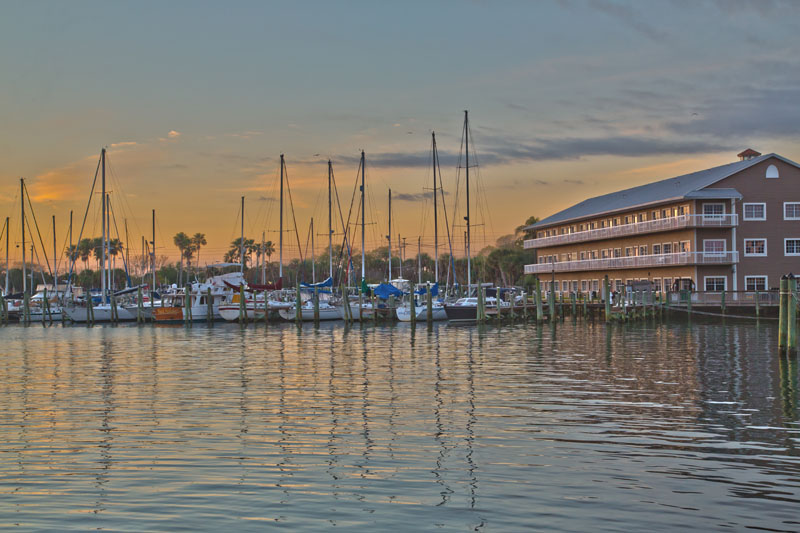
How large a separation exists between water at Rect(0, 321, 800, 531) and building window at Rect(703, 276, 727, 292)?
41.9m

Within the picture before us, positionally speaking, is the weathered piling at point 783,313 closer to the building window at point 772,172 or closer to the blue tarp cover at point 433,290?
the blue tarp cover at point 433,290

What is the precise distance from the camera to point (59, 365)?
A: 34.0 meters

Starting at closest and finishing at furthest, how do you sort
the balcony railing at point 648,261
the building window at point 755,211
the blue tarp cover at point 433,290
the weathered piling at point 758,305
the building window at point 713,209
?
the weathered piling at point 758,305 < the balcony railing at point 648,261 < the building window at point 713,209 < the building window at point 755,211 < the blue tarp cover at point 433,290

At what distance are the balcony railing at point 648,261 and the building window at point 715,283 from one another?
5.58 feet

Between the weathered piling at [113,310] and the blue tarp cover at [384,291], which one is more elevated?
the blue tarp cover at [384,291]

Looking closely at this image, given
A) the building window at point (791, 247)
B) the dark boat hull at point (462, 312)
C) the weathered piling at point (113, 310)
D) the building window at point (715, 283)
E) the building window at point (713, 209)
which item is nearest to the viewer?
the dark boat hull at point (462, 312)

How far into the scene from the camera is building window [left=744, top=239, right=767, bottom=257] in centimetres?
7294

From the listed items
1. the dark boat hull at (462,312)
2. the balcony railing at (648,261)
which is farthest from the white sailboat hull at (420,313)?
the balcony railing at (648,261)

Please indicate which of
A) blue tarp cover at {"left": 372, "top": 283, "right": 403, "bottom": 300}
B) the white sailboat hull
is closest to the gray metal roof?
the white sailboat hull

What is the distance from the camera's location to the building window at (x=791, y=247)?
7306 cm

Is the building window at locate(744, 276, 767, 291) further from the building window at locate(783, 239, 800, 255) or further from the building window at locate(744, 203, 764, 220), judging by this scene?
the building window at locate(744, 203, 764, 220)

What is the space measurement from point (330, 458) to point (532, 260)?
123m

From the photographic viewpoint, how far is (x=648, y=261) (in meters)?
78.3

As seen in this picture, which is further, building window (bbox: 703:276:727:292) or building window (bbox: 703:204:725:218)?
building window (bbox: 703:204:725:218)
